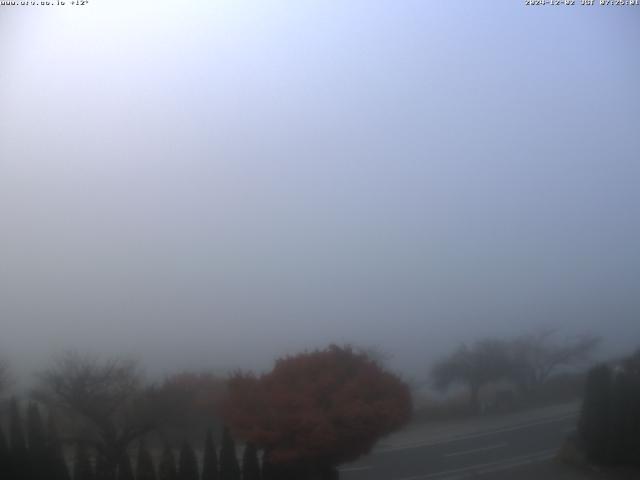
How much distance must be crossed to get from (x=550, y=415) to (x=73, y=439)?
3144 mm

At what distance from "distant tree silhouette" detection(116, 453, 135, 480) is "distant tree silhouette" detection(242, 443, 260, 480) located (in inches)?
28.3

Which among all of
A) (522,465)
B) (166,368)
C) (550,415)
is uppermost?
(166,368)

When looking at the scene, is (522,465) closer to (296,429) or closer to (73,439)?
(296,429)

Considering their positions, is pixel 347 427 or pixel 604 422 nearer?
pixel 347 427

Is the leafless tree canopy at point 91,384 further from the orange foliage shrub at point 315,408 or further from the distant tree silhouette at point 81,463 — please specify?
the orange foliage shrub at point 315,408

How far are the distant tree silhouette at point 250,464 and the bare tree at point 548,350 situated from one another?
179 centimetres

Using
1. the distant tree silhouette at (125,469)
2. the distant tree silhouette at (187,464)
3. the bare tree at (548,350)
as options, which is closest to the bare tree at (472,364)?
the bare tree at (548,350)

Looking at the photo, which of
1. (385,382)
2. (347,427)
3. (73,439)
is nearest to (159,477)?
(73,439)

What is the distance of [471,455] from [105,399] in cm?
243

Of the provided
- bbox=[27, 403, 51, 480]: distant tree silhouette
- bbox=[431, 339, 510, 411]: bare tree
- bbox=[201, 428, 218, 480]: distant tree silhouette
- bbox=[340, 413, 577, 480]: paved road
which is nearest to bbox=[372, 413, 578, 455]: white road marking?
bbox=[340, 413, 577, 480]: paved road

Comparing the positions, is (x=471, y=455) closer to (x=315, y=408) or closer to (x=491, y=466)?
(x=491, y=466)

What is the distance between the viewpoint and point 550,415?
4.58 m

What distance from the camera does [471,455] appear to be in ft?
15.0

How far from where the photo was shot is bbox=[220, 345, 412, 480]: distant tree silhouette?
13.9 feet
